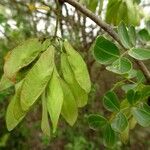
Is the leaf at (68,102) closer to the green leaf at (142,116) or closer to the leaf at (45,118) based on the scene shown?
the leaf at (45,118)

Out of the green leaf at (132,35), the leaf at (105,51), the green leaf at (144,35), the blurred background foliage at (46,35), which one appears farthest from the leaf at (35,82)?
the blurred background foliage at (46,35)

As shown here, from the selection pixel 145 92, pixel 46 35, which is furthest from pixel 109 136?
pixel 46 35

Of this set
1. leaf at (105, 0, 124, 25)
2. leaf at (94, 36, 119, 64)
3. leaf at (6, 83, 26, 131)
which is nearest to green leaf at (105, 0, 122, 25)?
leaf at (105, 0, 124, 25)

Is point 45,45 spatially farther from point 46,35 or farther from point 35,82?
point 46,35

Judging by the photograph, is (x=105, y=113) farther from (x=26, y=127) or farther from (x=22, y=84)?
(x=22, y=84)

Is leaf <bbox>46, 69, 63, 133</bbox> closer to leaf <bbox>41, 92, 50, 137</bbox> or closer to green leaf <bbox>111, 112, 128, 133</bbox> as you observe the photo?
leaf <bbox>41, 92, 50, 137</bbox>

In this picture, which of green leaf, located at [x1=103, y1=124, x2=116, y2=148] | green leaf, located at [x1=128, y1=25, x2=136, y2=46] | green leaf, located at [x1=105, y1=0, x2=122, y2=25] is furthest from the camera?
green leaf, located at [x1=105, y1=0, x2=122, y2=25]

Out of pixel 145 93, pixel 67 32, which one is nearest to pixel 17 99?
pixel 145 93
